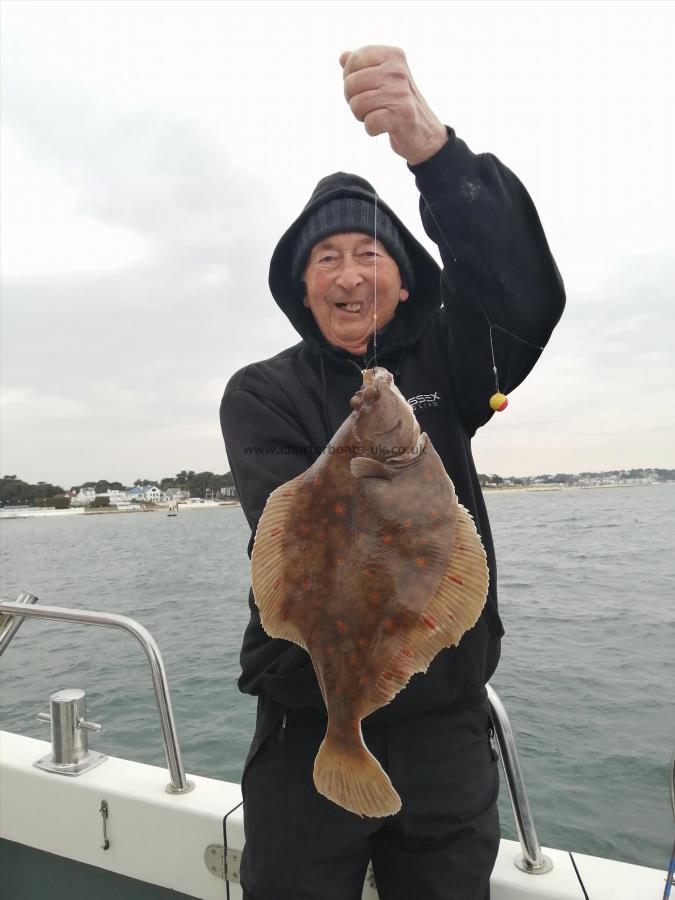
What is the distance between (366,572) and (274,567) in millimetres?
318

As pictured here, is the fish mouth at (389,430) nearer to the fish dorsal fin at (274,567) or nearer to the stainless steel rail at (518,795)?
the fish dorsal fin at (274,567)

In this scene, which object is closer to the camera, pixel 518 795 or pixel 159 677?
pixel 518 795

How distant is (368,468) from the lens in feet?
6.32

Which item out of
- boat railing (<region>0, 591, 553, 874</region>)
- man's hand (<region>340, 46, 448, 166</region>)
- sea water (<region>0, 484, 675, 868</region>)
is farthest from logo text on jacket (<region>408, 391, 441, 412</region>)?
sea water (<region>0, 484, 675, 868</region>)

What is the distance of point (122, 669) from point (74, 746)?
9036 mm

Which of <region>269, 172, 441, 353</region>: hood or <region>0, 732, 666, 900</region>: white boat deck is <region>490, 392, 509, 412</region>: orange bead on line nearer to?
<region>269, 172, 441, 353</region>: hood

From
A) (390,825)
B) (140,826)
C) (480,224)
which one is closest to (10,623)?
(140,826)

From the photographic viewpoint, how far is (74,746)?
349 centimetres

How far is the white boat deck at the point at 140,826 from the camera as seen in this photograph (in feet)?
8.62

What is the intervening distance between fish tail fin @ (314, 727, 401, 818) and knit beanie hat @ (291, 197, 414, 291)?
1919mm

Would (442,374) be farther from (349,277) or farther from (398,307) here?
(349,277)

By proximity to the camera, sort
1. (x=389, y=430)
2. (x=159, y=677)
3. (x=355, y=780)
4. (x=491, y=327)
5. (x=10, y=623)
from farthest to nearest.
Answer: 1. (x=10, y=623)
2. (x=159, y=677)
3. (x=491, y=327)
4. (x=389, y=430)
5. (x=355, y=780)

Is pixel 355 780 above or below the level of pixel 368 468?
below

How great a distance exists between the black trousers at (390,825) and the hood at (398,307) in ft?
5.09
